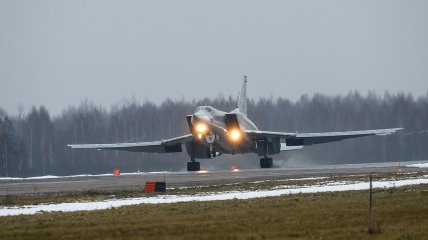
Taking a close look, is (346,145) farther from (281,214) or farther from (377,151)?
(281,214)

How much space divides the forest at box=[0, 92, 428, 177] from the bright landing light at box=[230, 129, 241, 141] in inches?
734

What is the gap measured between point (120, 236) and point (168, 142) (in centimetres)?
5149

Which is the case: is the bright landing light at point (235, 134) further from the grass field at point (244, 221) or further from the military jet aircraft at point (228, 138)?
the grass field at point (244, 221)

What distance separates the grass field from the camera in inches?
772

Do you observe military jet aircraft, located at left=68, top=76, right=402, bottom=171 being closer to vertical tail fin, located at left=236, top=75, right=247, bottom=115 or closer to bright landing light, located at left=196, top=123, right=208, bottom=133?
bright landing light, located at left=196, top=123, right=208, bottom=133

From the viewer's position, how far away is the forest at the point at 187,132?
314 ft

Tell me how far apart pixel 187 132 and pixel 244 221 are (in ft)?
311

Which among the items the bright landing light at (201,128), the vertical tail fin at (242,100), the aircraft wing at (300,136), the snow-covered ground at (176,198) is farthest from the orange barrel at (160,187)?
the vertical tail fin at (242,100)

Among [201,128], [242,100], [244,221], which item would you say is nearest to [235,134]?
[201,128]

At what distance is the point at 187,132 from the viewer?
384ft

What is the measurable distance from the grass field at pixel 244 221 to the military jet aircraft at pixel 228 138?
117ft

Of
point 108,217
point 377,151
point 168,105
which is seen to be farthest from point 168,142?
point 168,105

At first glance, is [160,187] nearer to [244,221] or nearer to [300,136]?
[244,221]

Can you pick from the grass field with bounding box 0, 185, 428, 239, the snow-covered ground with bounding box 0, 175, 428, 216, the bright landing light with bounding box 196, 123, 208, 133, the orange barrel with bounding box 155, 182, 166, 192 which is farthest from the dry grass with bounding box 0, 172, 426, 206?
the bright landing light with bounding box 196, 123, 208, 133
